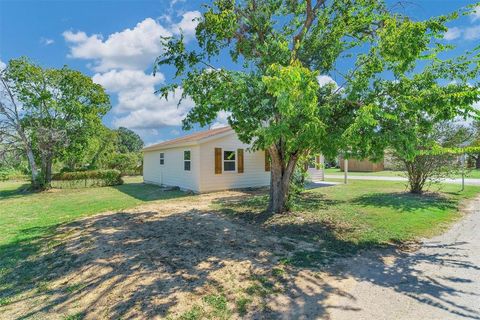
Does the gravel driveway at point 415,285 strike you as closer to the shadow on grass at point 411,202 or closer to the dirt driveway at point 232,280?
the dirt driveway at point 232,280

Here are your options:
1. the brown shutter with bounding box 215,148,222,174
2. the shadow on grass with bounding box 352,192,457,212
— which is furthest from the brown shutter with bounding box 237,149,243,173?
the shadow on grass with bounding box 352,192,457,212

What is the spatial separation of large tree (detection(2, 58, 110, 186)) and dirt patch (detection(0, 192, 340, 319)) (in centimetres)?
1209

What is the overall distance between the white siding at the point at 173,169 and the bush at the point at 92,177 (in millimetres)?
2230

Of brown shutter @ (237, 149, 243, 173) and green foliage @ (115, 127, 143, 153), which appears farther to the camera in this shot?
green foliage @ (115, 127, 143, 153)

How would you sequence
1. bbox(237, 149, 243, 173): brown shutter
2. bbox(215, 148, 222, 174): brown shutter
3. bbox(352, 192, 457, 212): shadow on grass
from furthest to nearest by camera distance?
bbox(237, 149, 243, 173): brown shutter, bbox(215, 148, 222, 174): brown shutter, bbox(352, 192, 457, 212): shadow on grass

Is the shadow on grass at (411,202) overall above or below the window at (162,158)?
below

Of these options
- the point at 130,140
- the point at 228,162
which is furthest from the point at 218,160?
the point at 130,140

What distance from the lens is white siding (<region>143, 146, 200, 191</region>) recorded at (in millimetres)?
13711

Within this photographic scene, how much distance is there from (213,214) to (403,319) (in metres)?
5.82

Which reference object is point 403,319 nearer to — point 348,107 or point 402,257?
point 402,257

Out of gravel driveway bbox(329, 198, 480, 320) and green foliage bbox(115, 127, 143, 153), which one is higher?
green foliage bbox(115, 127, 143, 153)

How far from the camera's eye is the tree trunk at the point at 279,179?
7762 millimetres

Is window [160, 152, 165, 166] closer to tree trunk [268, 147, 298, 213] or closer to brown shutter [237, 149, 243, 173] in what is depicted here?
brown shutter [237, 149, 243, 173]

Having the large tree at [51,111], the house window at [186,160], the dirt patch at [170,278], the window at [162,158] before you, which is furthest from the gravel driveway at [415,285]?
the large tree at [51,111]
